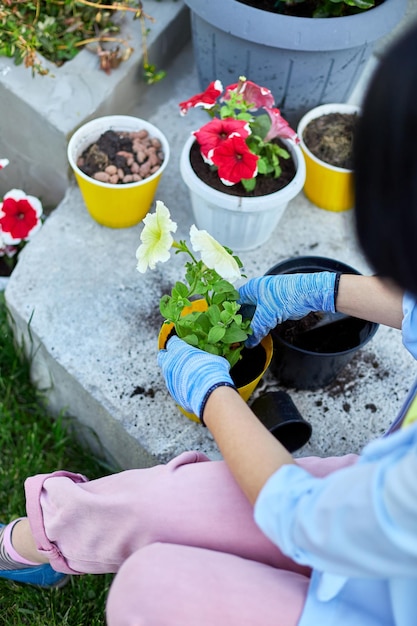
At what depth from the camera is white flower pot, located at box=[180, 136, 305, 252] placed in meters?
1.60

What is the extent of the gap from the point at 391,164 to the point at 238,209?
0.86 meters

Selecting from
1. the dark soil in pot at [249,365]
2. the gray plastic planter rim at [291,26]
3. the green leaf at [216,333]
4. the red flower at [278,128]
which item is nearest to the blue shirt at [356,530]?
the green leaf at [216,333]

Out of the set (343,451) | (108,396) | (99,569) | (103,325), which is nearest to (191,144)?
(103,325)

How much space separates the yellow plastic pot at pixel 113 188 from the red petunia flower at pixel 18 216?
0.17 m

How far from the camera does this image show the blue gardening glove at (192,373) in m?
1.19

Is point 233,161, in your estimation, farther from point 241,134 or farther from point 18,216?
point 18,216

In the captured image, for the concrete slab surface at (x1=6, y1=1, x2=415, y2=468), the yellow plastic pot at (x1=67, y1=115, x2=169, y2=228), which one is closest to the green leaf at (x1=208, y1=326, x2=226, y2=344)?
the concrete slab surface at (x1=6, y1=1, x2=415, y2=468)

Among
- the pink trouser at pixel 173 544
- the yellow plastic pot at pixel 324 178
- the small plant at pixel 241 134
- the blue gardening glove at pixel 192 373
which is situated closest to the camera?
the pink trouser at pixel 173 544

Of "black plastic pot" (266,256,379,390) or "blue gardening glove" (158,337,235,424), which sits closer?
"blue gardening glove" (158,337,235,424)

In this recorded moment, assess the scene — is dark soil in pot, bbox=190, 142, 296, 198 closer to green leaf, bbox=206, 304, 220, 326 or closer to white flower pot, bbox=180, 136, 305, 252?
white flower pot, bbox=180, 136, 305, 252

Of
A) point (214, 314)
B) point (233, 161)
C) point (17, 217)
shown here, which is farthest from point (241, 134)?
point (17, 217)

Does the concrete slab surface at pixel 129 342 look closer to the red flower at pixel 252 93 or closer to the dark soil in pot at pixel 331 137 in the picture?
the dark soil in pot at pixel 331 137

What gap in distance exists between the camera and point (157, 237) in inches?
50.4

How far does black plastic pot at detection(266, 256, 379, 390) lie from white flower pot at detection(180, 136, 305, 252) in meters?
0.17
